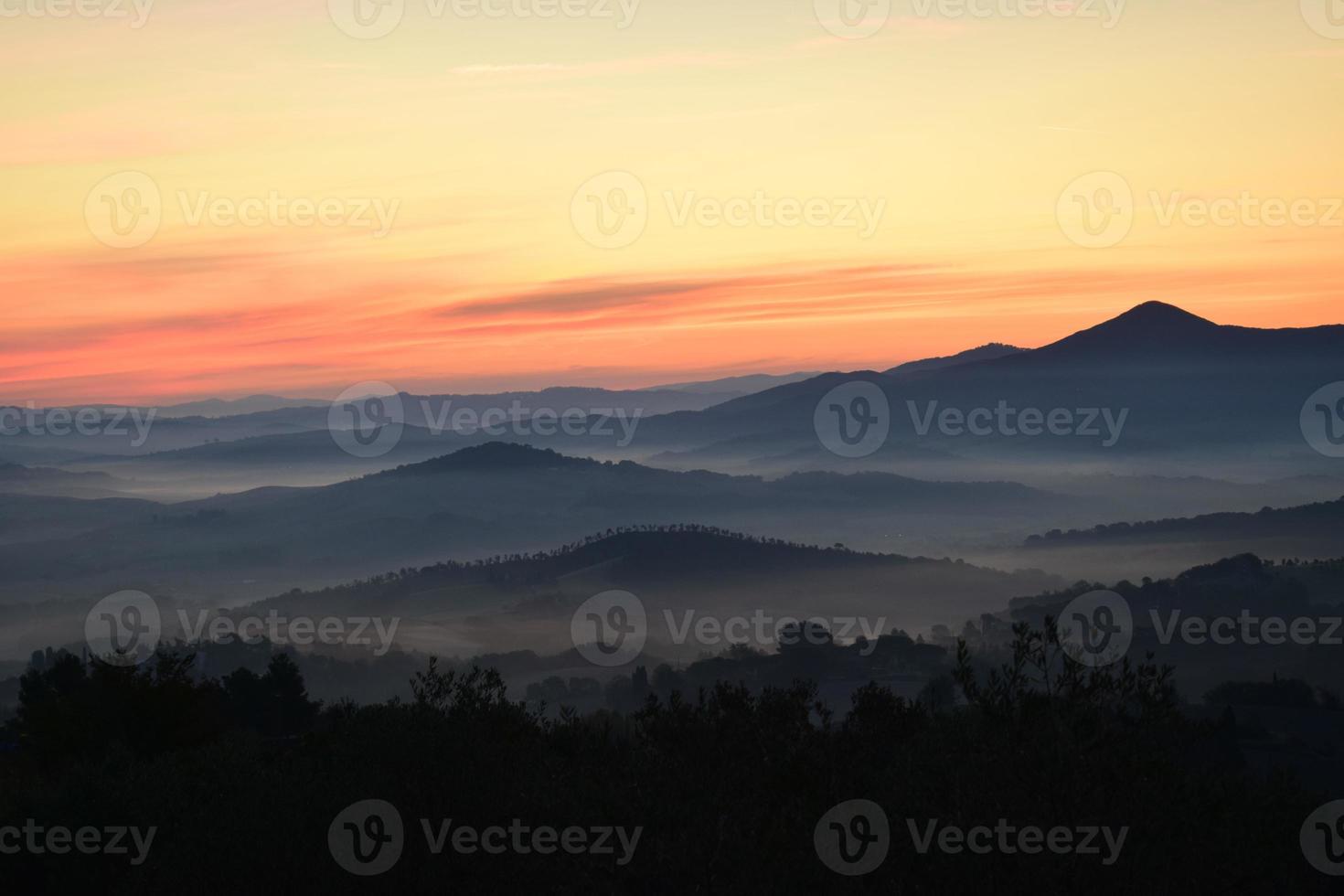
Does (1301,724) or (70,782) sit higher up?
(70,782)

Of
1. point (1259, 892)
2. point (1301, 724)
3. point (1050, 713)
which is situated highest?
point (1050, 713)

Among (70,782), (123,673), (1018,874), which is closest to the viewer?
(1018,874)

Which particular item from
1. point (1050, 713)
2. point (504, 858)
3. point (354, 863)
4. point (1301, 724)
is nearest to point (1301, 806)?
point (1050, 713)

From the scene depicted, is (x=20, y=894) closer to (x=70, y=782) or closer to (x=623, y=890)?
(x=70, y=782)

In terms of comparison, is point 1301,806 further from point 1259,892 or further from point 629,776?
point 629,776

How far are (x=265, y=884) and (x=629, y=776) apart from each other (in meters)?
6.07

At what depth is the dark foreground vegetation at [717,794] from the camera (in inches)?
635

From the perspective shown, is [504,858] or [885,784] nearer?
[504,858]

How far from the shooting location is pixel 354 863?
19047 millimetres

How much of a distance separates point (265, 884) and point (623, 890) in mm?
6428

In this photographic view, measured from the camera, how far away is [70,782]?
24.2 meters

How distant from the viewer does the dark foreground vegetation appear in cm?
1614

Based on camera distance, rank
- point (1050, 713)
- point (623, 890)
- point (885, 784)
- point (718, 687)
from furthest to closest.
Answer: point (718, 687), point (885, 784), point (1050, 713), point (623, 890)

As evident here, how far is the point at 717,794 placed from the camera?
64.4 ft
